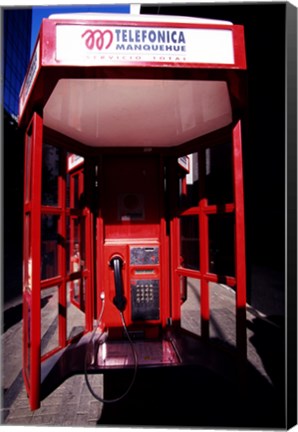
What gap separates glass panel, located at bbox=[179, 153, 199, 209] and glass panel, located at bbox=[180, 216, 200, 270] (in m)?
0.13

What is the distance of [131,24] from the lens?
4.01 feet

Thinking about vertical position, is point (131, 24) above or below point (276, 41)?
below

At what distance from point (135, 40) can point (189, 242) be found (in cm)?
176

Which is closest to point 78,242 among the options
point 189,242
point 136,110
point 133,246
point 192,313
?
point 133,246

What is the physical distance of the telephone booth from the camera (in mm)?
1228

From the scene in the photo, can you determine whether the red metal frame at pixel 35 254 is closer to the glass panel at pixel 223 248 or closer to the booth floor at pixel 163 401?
the booth floor at pixel 163 401

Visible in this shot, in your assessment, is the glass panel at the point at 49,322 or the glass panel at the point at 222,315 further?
the glass panel at the point at 222,315

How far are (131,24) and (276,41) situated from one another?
3803mm

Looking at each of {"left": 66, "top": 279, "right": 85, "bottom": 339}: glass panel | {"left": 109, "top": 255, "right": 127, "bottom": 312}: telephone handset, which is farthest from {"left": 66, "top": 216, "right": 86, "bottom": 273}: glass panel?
{"left": 109, "top": 255, "right": 127, "bottom": 312}: telephone handset

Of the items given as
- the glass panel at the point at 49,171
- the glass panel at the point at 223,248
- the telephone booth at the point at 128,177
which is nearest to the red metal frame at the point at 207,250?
the telephone booth at the point at 128,177

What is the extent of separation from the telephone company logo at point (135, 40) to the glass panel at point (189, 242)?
1.34 meters

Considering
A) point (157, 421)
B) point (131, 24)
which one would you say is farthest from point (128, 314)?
point (131, 24)

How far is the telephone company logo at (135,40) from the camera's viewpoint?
1194 mm

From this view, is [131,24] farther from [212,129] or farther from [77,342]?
[77,342]
